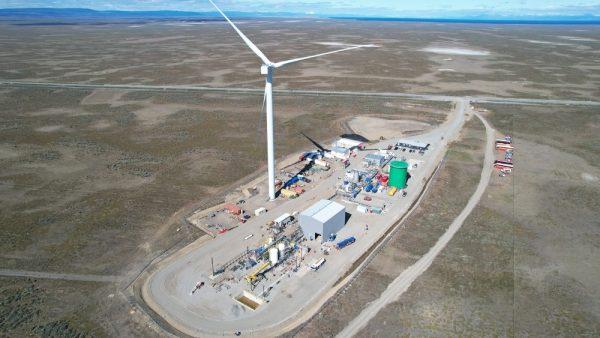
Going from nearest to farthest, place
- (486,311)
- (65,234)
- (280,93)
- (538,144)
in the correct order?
(486,311)
(65,234)
(538,144)
(280,93)

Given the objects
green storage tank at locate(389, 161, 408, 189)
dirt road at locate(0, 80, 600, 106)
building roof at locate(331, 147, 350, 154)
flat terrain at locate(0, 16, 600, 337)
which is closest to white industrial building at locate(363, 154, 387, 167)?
building roof at locate(331, 147, 350, 154)

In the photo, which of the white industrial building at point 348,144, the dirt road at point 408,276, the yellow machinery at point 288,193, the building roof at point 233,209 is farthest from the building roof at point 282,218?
the white industrial building at point 348,144

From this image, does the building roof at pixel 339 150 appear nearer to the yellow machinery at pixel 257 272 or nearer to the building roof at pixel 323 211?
the building roof at pixel 323 211

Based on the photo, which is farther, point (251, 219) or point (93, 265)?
point (251, 219)

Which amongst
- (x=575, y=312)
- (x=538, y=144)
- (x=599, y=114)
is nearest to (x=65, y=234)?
(x=575, y=312)

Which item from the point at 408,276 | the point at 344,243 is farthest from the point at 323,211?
the point at 408,276

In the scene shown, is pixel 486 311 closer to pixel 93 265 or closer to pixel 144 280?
pixel 144 280
